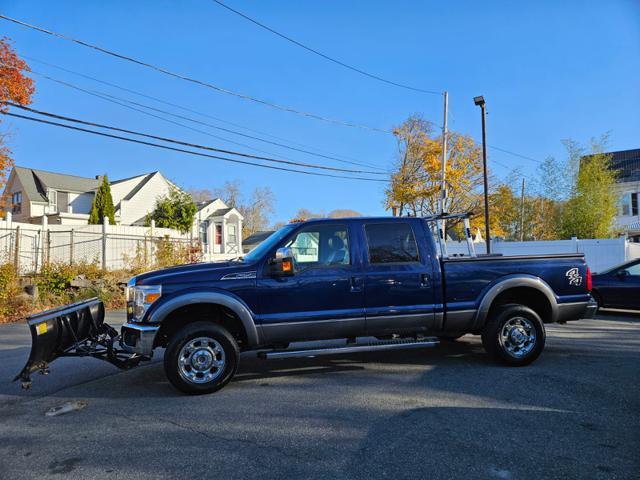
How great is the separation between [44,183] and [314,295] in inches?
1573

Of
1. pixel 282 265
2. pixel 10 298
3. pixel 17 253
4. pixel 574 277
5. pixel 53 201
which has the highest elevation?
pixel 53 201

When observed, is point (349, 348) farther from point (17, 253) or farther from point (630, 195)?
point (630, 195)

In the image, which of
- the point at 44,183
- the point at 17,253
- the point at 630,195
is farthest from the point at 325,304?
the point at 630,195

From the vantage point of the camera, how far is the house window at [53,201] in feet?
120

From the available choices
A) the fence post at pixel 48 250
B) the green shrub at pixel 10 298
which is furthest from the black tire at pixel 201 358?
the fence post at pixel 48 250

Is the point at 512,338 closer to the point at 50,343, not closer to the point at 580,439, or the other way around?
the point at 580,439

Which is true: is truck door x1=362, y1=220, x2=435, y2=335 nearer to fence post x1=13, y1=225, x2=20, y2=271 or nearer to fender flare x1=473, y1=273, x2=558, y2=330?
fender flare x1=473, y1=273, x2=558, y2=330

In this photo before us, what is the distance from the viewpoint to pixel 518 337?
5809 mm

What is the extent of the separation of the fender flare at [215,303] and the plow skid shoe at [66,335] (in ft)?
2.83

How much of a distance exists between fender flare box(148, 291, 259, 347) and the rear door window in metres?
1.70

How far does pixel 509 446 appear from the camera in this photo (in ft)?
11.3

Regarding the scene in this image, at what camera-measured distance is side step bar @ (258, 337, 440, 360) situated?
511cm

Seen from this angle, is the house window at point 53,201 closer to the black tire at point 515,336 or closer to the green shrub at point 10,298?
the green shrub at point 10,298

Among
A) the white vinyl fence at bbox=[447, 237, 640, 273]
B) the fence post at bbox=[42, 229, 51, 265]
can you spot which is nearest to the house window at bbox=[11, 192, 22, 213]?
the fence post at bbox=[42, 229, 51, 265]
